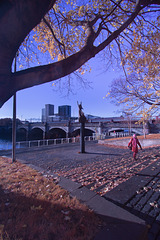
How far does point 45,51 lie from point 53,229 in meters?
7.54

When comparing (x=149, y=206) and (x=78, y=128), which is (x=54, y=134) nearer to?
(x=78, y=128)

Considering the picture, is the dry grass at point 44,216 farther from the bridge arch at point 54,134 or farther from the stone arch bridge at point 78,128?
the bridge arch at point 54,134

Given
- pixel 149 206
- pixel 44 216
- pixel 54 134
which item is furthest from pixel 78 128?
pixel 44 216

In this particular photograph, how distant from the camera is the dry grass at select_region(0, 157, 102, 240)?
1952 millimetres

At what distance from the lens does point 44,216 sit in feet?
7.70

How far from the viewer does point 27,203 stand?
2.78 metres

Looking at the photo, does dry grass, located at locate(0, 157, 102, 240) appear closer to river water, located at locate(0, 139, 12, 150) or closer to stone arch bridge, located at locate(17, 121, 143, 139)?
river water, located at locate(0, 139, 12, 150)

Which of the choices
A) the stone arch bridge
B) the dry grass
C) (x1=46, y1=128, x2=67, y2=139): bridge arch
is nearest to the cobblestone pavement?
the dry grass

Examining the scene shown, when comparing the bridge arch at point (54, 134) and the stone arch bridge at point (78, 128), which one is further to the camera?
the bridge arch at point (54, 134)

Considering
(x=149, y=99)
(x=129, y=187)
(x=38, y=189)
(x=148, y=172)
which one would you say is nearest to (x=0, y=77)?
(x=38, y=189)

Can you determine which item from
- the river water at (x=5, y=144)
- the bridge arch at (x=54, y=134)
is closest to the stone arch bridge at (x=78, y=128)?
the bridge arch at (x=54, y=134)

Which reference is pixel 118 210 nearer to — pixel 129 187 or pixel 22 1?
pixel 129 187

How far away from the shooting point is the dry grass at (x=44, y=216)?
1952 mm

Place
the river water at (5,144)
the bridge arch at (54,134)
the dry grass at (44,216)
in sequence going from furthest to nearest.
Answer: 1. the bridge arch at (54,134)
2. the river water at (5,144)
3. the dry grass at (44,216)
